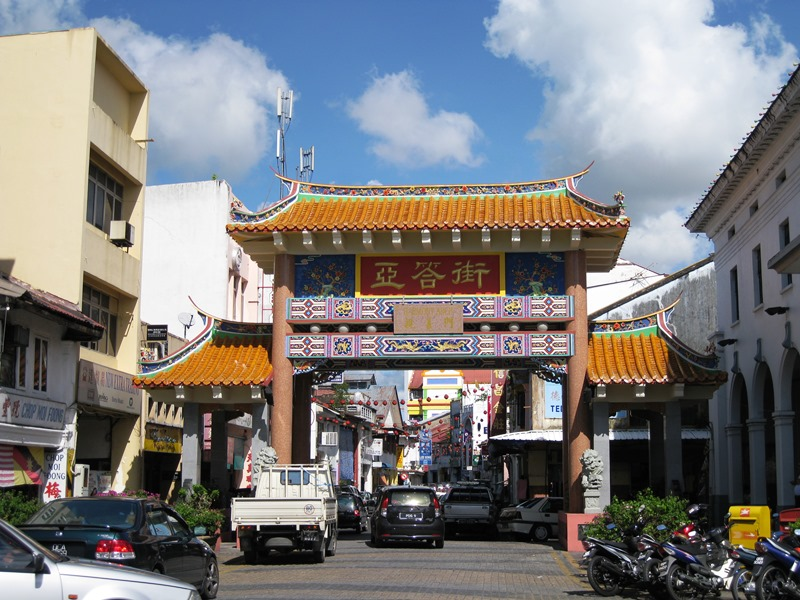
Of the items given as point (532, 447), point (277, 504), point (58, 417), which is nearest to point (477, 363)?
point (277, 504)

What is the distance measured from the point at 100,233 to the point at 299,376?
6363 mm

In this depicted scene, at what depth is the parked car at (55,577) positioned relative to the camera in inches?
313

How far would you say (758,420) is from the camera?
25.0 m

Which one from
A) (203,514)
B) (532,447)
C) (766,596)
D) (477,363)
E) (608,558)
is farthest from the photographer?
(532,447)

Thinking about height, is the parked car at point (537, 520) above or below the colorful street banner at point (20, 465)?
below

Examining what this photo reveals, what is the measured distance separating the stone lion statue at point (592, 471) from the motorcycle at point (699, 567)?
7.52 m

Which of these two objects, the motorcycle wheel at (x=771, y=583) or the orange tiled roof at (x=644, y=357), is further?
the orange tiled roof at (x=644, y=357)

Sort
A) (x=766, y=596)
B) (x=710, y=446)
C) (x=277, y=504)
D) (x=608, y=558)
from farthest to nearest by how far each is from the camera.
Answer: (x=710, y=446)
(x=277, y=504)
(x=608, y=558)
(x=766, y=596)

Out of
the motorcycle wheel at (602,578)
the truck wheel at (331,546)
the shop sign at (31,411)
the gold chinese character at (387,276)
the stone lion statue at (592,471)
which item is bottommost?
the truck wheel at (331,546)

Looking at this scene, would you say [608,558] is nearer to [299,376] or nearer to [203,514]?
[203,514]

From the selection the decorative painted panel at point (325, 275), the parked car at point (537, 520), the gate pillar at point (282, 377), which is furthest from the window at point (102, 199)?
the parked car at point (537, 520)

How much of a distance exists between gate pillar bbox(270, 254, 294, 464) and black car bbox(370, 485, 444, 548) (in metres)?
2.76

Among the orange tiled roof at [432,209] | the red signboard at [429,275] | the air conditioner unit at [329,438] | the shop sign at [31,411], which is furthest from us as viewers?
the air conditioner unit at [329,438]

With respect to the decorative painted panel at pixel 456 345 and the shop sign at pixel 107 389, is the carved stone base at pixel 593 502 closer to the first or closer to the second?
the decorative painted panel at pixel 456 345
